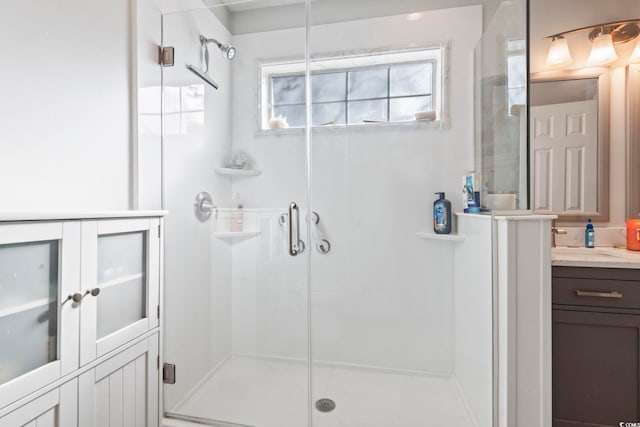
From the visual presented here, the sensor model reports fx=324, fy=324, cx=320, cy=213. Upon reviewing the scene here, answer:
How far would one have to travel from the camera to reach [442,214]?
5.50 feet

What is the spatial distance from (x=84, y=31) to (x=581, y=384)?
260 centimetres

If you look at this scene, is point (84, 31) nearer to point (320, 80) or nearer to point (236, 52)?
point (236, 52)

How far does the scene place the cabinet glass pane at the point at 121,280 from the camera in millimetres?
1056

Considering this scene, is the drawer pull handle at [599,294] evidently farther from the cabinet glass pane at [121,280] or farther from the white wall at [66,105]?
the white wall at [66,105]

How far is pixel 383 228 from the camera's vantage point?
1746 mm

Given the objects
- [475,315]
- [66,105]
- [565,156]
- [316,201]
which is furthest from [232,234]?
[565,156]

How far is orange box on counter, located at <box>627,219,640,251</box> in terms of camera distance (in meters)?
1.72

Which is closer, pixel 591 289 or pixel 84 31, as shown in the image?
pixel 84 31

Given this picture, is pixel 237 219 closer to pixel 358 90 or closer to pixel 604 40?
pixel 358 90

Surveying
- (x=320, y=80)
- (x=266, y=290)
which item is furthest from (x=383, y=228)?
(x=320, y=80)

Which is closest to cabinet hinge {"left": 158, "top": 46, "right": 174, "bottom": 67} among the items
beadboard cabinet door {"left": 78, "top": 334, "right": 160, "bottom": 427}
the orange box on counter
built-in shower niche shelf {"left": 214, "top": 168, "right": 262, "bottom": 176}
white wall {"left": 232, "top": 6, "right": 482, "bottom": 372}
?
white wall {"left": 232, "top": 6, "right": 482, "bottom": 372}

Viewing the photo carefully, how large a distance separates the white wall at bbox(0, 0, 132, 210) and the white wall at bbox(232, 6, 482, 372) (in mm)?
528

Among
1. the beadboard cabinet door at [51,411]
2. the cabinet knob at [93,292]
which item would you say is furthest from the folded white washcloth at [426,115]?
the beadboard cabinet door at [51,411]

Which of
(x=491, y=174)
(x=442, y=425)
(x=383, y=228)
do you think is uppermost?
(x=491, y=174)
